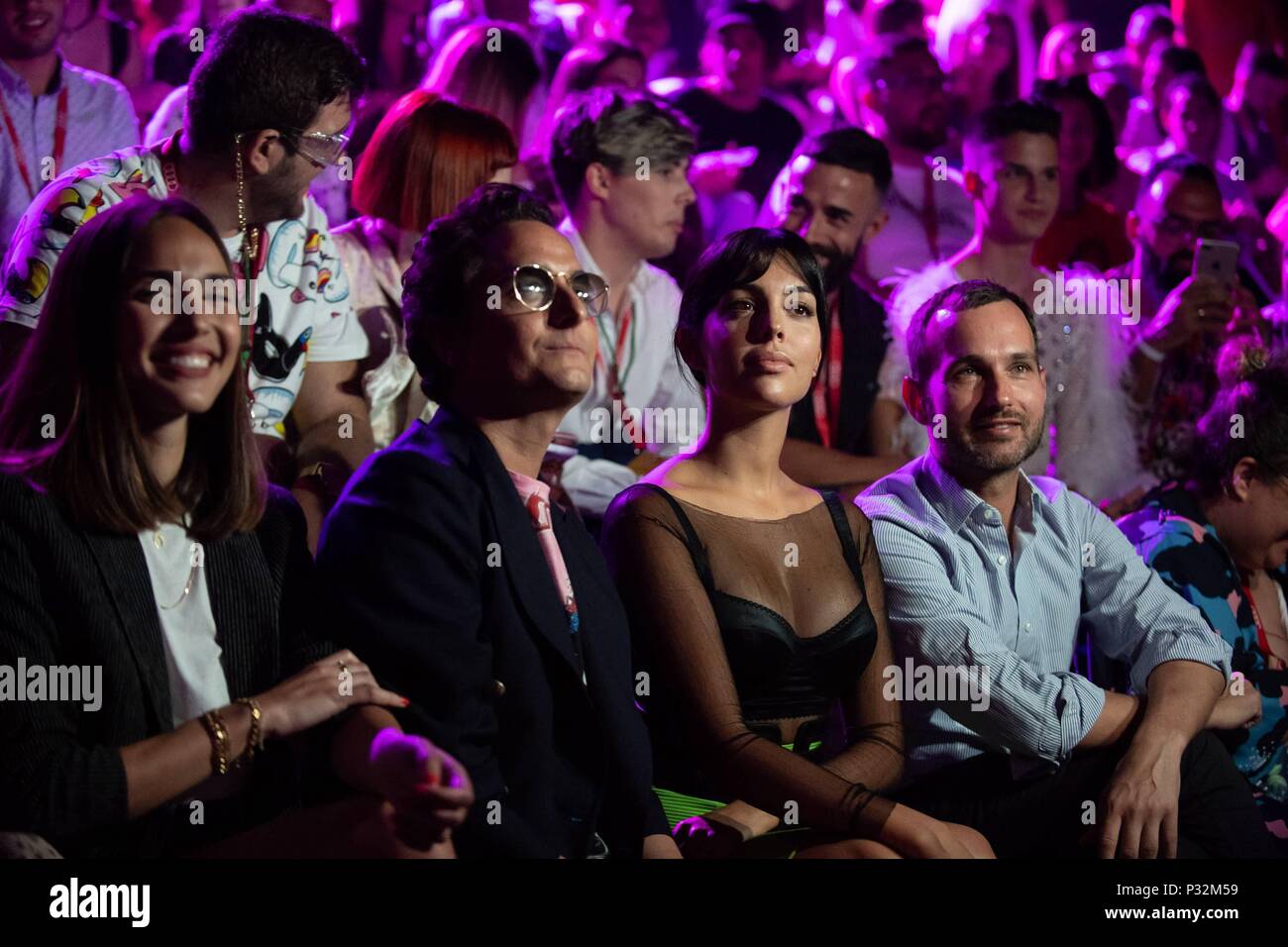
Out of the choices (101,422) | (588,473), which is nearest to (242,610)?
(101,422)

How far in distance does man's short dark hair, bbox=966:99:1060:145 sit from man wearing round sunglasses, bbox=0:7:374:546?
Answer: 79.1 inches

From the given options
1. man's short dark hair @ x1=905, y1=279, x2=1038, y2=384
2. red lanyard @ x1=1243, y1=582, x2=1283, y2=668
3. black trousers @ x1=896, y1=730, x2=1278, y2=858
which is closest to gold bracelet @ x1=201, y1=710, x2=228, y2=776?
black trousers @ x1=896, y1=730, x2=1278, y2=858

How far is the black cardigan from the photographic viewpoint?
188 centimetres

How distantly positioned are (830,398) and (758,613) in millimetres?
1605

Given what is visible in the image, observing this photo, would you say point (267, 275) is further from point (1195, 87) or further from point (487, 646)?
point (1195, 87)

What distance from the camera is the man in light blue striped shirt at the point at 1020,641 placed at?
8.54 ft

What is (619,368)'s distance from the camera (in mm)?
3871

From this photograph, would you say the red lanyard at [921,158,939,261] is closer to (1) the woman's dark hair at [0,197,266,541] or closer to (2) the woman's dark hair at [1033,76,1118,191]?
(2) the woman's dark hair at [1033,76,1118,191]

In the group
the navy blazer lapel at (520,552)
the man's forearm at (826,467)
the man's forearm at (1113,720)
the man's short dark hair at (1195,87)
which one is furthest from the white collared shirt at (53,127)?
the man's short dark hair at (1195,87)

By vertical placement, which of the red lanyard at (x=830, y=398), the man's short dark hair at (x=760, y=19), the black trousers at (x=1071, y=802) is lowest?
the black trousers at (x=1071, y=802)

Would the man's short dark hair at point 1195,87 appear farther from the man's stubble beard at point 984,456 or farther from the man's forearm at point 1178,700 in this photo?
the man's forearm at point 1178,700

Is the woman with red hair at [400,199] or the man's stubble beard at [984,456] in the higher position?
the woman with red hair at [400,199]
